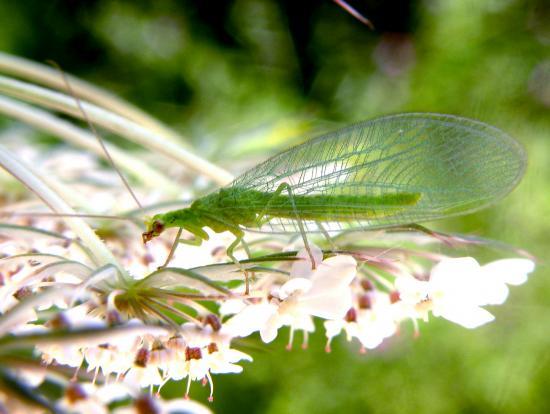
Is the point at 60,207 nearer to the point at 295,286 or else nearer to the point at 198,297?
the point at 198,297

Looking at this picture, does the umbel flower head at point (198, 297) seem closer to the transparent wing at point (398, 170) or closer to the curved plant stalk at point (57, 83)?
the transparent wing at point (398, 170)

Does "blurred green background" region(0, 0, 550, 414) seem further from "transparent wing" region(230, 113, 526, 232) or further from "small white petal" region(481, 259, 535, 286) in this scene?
"small white petal" region(481, 259, 535, 286)

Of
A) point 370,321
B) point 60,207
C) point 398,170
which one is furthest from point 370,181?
point 60,207

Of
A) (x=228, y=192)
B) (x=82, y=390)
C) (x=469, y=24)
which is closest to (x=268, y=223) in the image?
(x=228, y=192)

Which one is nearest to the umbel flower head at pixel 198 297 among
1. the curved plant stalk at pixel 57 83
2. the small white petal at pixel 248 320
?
the small white petal at pixel 248 320

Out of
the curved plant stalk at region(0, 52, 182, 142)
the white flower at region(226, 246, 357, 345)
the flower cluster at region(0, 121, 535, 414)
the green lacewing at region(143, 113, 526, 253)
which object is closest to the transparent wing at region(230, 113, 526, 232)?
the green lacewing at region(143, 113, 526, 253)

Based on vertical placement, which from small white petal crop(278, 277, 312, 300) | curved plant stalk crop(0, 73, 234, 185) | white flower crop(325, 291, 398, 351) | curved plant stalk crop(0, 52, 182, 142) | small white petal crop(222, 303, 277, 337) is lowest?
small white petal crop(222, 303, 277, 337)
